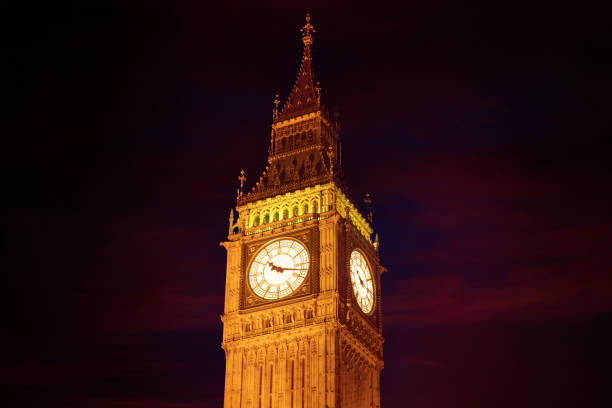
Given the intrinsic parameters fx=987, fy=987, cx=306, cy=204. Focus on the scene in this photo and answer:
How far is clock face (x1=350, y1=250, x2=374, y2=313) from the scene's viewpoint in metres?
69.1

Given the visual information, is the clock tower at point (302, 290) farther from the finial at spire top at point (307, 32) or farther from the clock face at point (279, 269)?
the finial at spire top at point (307, 32)

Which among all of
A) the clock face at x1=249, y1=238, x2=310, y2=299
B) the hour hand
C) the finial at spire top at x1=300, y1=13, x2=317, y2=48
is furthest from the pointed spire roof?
the hour hand

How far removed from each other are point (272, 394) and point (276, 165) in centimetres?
1928

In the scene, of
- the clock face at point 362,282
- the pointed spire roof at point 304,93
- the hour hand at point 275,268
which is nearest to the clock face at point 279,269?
the hour hand at point 275,268

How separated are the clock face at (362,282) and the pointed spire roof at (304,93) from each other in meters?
13.6

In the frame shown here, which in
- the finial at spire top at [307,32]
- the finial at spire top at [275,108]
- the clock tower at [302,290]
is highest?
the finial at spire top at [307,32]

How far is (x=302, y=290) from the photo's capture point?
218 feet

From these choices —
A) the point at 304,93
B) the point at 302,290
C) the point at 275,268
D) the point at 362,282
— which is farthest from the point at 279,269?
the point at 304,93

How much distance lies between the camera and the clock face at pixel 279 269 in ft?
220

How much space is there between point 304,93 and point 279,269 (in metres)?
17.8

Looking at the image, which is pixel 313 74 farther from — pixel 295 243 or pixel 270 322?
pixel 270 322

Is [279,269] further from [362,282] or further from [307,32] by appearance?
[307,32]

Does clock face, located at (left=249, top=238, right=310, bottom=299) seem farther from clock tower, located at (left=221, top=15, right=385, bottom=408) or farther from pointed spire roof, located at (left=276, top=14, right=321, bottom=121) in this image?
pointed spire roof, located at (left=276, top=14, right=321, bottom=121)

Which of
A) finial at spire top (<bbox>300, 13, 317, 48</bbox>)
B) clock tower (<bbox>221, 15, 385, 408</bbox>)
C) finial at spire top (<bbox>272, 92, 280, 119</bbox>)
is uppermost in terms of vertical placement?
finial at spire top (<bbox>300, 13, 317, 48</bbox>)
